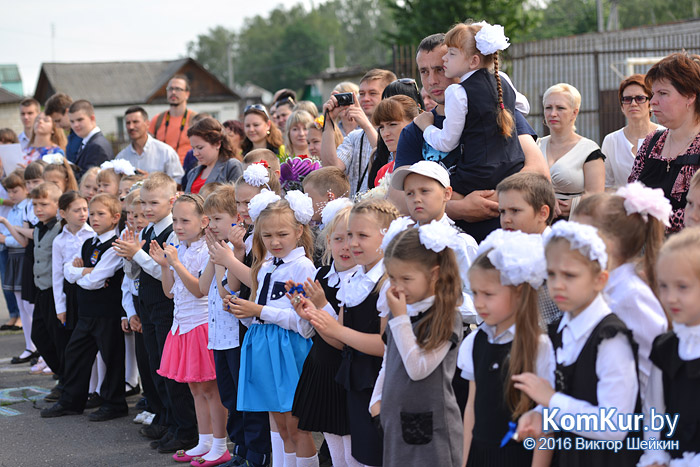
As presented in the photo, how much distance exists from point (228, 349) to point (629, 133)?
11.1 feet

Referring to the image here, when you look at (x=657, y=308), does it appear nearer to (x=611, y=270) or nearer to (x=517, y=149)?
(x=611, y=270)

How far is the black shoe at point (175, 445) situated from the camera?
5711 millimetres

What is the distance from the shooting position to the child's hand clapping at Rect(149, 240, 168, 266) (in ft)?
18.1

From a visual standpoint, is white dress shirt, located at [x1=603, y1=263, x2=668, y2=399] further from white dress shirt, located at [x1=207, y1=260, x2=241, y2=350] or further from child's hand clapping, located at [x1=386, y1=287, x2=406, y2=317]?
white dress shirt, located at [x1=207, y1=260, x2=241, y2=350]

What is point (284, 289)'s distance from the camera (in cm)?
464

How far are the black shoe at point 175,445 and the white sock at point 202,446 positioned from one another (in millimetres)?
184

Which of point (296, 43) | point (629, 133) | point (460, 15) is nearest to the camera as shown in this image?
point (629, 133)

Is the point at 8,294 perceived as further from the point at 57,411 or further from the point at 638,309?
the point at 638,309

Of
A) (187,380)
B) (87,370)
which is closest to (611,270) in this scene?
(187,380)

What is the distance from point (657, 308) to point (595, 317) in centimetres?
28

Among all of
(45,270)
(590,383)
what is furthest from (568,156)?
(45,270)

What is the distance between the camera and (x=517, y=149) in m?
4.22

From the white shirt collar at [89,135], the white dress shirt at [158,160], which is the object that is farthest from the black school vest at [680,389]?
the white shirt collar at [89,135]

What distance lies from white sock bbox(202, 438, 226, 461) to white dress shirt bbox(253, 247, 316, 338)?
1344mm
